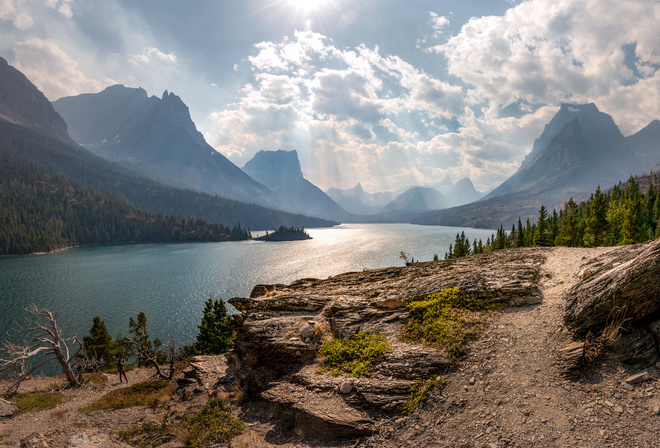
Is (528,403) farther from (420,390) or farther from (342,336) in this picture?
→ (342,336)

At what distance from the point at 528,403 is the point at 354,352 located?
7.27 m

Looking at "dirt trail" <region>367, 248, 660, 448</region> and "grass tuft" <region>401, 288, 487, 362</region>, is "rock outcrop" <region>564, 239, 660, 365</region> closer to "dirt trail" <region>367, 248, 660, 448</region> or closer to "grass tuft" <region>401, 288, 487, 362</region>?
"dirt trail" <region>367, 248, 660, 448</region>

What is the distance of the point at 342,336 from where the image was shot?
1591 centimetres

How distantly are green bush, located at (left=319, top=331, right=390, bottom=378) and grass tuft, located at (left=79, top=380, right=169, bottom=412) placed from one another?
647 inches

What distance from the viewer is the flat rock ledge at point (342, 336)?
11344 millimetres

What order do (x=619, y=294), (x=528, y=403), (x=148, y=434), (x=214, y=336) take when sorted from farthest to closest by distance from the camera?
(x=214, y=336), (x=148, y=434), (x=619, y=294), (x=528, y=403)

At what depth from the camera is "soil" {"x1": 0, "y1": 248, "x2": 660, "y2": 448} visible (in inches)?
313

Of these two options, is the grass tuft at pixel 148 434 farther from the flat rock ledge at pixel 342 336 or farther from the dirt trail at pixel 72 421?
the flat rock ledge at pixel 342 336

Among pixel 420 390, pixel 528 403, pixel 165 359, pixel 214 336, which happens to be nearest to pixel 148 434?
pixel 420 390

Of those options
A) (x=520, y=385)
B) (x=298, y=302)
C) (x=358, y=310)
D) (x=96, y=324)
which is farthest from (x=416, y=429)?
(x=96, y=324)

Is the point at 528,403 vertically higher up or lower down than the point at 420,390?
higher up

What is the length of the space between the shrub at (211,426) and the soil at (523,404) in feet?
2.50

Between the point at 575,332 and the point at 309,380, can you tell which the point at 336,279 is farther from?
the point at 575,332

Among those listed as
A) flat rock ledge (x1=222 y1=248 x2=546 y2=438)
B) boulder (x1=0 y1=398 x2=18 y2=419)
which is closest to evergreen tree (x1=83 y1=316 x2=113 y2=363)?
boulder (x1=0 y1=398 x2=18 y2=419)
